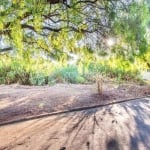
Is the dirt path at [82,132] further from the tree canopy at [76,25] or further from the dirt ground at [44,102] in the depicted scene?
the tree canopy at [76,25]

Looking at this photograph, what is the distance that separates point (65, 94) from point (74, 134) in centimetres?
770

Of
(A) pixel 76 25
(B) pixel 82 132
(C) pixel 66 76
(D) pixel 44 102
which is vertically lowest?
(B) pixel 82 132

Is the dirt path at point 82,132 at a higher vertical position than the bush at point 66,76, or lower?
lower

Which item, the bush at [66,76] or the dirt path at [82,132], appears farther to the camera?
the bush at [66,76]

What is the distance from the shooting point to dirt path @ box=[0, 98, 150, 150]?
265 inches

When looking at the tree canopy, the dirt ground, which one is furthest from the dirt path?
the tree canopy

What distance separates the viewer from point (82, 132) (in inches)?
311

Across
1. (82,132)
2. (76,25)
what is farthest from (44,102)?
(82,132)

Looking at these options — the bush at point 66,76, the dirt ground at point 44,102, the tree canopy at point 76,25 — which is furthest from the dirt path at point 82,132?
the bush at point 66,76

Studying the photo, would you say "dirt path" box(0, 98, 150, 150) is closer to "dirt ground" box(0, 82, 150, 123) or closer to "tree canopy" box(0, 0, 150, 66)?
"dirt ground" box(0, 82, 150, 123)

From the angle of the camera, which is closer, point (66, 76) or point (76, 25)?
point (76, 25)

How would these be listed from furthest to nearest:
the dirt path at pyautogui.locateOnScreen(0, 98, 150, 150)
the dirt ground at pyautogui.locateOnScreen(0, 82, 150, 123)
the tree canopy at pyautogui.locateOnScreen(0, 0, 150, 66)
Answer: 1. the dirt ground at pyautogui.locateOnScreen(0, 82, 150, 123)
2. the tree canopy at pyautogui.locateOnScreen(0, 0, 150, 66)
3. the dirt path at pyautogui.locateOnScreen(0, 98, 150, 150)

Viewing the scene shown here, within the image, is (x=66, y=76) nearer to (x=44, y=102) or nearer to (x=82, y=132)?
(x=44, y=102)

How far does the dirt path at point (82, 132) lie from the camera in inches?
265
